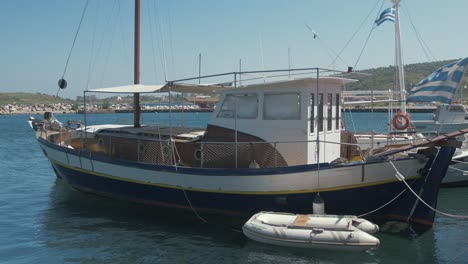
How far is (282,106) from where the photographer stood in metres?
11.6

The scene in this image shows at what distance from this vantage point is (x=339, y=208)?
10.9 meters

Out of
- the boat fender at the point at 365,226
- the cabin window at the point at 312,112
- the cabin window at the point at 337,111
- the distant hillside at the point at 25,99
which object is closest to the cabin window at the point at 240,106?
the cabin window at the point at 312,112

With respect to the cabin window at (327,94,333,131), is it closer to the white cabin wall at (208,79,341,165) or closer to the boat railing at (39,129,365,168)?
the white cabin wall at (208,79,341,165)

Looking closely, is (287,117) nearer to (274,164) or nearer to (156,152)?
(274,164)

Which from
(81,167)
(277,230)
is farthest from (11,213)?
(277,230)

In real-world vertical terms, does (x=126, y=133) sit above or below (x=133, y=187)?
above

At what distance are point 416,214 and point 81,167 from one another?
387 inches

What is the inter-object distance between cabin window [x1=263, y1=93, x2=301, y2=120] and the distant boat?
25 millimetres

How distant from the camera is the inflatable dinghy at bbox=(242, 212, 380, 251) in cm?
957

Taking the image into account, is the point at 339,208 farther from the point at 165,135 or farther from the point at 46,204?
the point at 46,204

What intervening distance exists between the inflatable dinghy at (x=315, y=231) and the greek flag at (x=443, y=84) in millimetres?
4330

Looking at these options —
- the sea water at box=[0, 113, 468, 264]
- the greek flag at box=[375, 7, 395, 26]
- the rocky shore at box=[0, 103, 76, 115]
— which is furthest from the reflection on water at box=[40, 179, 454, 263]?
the rocky shore at box=[0, 103, 76, 115]

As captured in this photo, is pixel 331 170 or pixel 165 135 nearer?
pixel 331 170

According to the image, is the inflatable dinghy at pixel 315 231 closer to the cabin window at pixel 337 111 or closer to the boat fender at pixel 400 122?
the cabin window at pixel 337 111
